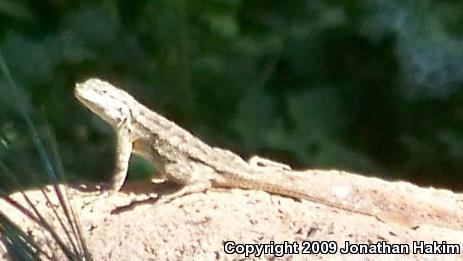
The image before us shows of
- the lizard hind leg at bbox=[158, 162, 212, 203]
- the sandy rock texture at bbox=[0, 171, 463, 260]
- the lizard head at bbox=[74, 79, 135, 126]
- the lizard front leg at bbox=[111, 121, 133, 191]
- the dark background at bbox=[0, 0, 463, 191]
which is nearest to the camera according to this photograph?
the sandy rock texture at bbox=[0, 171, 463, 260]

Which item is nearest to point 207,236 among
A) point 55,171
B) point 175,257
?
point 175,257

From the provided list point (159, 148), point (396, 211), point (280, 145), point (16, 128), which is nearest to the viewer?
point (396, 211)

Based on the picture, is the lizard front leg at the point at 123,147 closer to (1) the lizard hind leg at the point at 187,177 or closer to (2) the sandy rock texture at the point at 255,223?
(1) the lizard hind leg at the point at 187,177

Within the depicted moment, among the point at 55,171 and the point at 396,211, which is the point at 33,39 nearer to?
the point at 396,211

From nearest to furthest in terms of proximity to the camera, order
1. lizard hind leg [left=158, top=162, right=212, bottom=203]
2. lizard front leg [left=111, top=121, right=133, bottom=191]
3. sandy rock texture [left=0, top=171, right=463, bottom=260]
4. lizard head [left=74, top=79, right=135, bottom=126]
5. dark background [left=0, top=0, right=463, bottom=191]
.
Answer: sandy rock texture [left=0, top=171, right=463, bottom=260]
lizard hind leg [left=158, top=162, right=212, bottom=203]
lizard front leg [left=111, top=121, right=133, bottom=191]
lizard head [left=74, top=79, right=135, bottom=126]
dark background [left=0, top=0, right=463, bottom=191]

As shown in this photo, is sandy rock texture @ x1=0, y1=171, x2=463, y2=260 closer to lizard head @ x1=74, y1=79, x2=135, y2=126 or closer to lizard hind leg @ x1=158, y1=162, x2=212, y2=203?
lizard hind leg @ x1=158, y1=162, x2=212, y2=203

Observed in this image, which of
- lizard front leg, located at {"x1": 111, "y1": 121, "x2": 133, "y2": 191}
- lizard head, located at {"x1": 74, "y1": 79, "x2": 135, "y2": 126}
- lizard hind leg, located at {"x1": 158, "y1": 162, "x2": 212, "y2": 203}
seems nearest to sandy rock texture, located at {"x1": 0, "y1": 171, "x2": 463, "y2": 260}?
lizard hind leg, located at {"x1": 158, "y1": 162, "x2": 212, "y2": 203}

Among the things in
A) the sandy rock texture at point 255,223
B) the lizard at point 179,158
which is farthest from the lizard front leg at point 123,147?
the sandy rock texture at point 255,223
